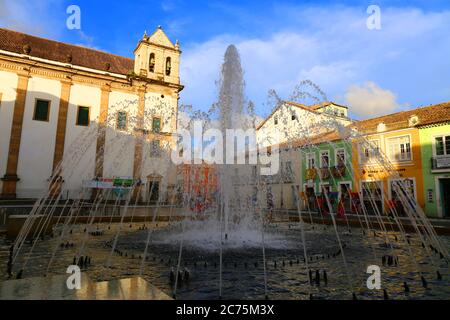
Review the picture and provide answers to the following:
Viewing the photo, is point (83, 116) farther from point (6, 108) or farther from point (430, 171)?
point (430, 171)

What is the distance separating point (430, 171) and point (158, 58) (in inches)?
1037

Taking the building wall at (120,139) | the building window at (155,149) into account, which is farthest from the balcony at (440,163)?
the building wall at (120,139)

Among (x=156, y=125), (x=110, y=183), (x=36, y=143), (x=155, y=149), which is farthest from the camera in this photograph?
(x=156, y=125)

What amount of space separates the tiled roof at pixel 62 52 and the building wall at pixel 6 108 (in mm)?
2646

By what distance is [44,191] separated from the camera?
74.5 ft

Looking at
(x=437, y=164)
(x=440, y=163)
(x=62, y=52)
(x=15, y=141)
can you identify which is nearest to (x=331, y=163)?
(x=437, y=164)

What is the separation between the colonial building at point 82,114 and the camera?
72.7ft

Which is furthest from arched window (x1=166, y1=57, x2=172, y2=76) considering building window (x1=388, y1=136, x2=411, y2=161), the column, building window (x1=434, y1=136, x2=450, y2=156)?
building window (x1=434, y1=136, x2=450, y2=156)

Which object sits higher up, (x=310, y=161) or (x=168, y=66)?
(x=168, y=66)

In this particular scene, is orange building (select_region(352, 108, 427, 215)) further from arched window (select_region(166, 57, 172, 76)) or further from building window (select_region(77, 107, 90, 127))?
building window (select_region(77, 107, 90, 127))

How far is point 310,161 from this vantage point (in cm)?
3203

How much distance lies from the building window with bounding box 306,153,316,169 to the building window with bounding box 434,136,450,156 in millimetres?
11287

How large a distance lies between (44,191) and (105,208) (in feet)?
24.4
